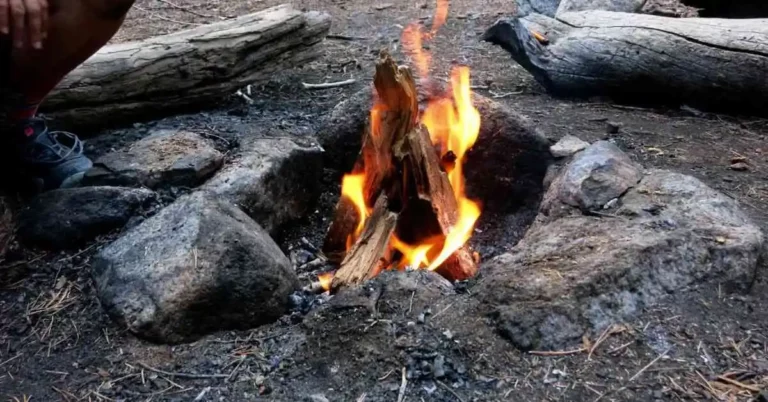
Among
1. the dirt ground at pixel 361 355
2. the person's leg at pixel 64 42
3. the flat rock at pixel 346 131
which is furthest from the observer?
the flat rock at pixel 346 131

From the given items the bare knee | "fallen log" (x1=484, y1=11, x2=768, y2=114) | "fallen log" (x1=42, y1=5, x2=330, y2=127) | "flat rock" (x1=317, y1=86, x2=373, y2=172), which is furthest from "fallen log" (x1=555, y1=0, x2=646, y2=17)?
the bare knee

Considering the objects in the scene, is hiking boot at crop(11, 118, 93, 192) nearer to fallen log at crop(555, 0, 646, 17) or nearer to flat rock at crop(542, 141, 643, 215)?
flat rock at crop(542, 141, 643, 215)

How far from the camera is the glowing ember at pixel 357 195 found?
10.5ft

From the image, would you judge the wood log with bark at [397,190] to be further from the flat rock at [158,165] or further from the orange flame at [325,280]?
the flat rock at [158,165]

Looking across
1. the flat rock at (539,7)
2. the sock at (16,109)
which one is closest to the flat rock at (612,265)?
the sock at (16,109)

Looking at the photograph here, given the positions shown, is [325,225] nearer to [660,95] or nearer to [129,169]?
[129,169]

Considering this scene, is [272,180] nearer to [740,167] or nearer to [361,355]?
[361,355]

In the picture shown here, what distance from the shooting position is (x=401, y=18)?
22.1 ft

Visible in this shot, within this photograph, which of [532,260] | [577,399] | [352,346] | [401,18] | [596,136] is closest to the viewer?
[577,399]

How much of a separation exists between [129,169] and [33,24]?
2.66ft

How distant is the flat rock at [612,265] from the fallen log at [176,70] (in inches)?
87.8

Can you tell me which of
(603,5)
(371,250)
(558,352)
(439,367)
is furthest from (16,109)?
(603,5)

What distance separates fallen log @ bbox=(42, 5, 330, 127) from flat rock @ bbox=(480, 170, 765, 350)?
7.32ft

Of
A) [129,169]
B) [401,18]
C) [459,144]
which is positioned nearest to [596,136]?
[459,144]
